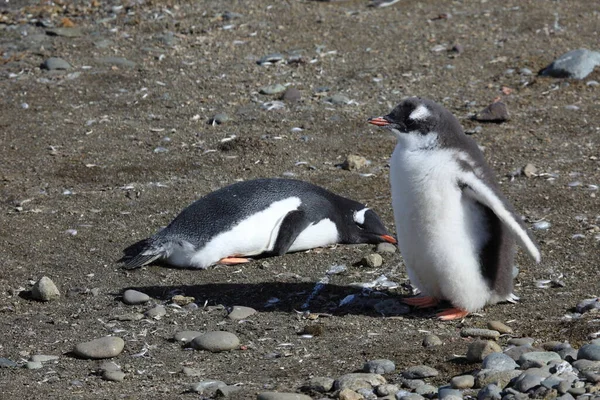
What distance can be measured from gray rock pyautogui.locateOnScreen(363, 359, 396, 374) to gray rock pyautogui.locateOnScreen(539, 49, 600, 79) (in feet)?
17.5

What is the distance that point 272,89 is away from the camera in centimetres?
898

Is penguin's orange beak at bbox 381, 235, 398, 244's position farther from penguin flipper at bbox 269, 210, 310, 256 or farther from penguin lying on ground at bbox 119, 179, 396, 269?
penguin flipper at bbox 269, 210, 310, 256

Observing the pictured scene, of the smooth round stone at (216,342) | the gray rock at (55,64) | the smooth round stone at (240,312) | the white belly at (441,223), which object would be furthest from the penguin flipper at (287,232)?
the gray rock at (55,64)

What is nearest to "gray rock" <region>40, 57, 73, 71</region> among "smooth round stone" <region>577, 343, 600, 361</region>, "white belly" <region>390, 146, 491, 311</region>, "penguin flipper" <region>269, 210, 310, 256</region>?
"penguin flipper" <region>269, 210, 310, 256</region>

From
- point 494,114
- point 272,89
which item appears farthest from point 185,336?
point 272,89

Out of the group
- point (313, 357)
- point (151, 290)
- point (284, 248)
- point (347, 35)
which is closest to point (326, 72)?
point (347, 35)

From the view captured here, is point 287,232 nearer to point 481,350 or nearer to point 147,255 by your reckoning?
point 147,255

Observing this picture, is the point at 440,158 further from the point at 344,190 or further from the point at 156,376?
the point at 344,190

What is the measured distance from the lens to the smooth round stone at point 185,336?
4773mm

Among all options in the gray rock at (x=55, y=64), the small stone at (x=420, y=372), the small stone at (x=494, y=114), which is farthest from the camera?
the gray rock at (x=55, y=64)

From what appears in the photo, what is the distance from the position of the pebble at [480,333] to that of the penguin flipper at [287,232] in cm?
161

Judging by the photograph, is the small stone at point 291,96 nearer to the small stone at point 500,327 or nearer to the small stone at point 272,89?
the small stone at point 272,89

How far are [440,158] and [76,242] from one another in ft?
8.26

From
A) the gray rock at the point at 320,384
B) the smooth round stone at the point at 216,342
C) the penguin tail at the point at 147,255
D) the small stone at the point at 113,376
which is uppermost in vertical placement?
the gray rock at the point at 320,384
